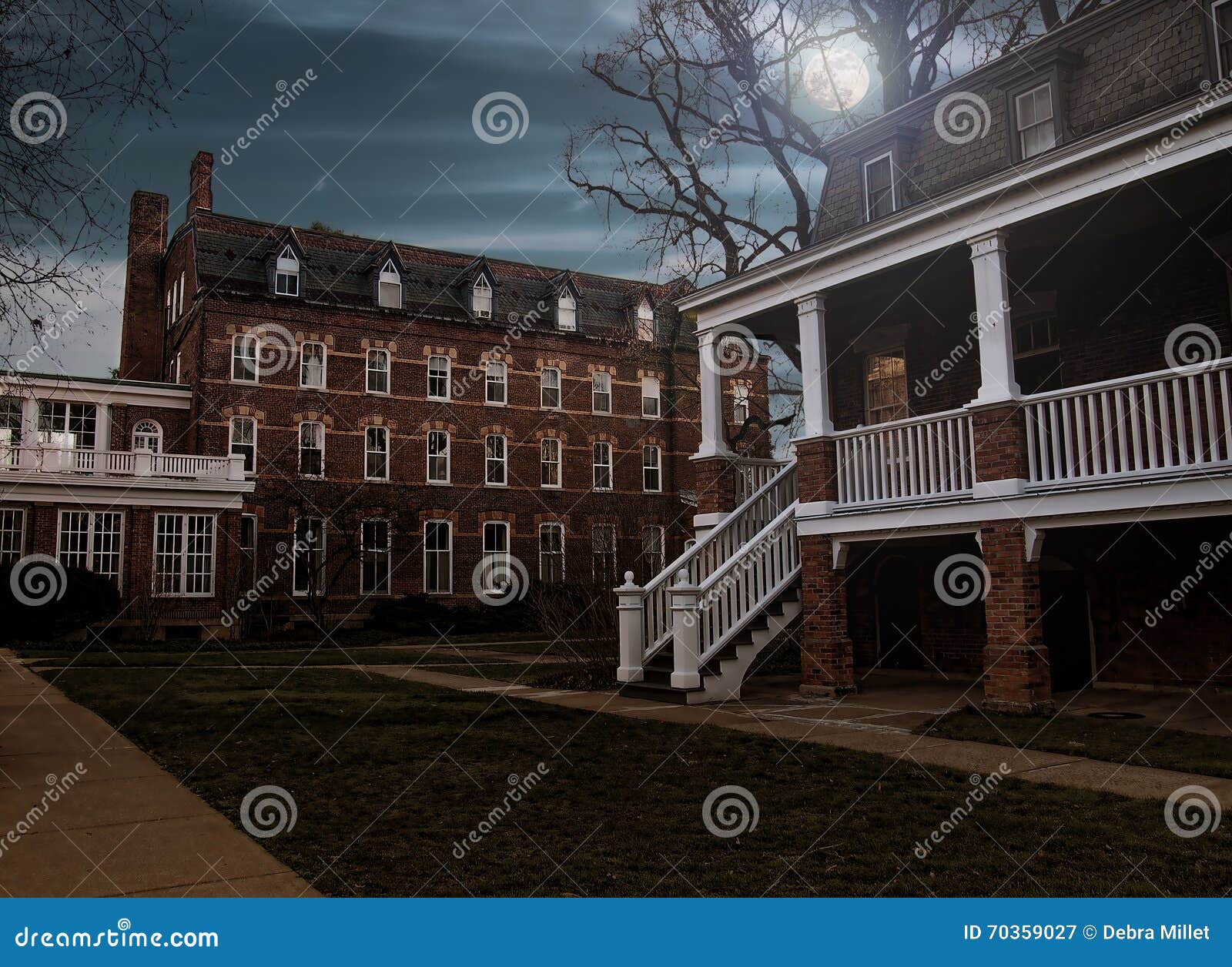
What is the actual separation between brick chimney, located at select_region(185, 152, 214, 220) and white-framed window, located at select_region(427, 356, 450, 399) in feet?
33.0

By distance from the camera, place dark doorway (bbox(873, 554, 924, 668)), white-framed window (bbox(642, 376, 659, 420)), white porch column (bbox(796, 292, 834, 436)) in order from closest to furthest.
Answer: white porch column (bbox(796, 292, 834, 436)) < dark doorway (bbox(873, 554, 924, 668)) < white-framed window (bbox(642, 376, 659, 420))

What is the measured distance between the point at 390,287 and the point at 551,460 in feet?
28.2

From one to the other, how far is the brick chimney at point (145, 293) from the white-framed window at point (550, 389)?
1461cm

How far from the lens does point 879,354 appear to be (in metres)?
15.4

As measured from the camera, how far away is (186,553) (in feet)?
96.9

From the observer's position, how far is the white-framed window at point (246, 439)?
32.3 m

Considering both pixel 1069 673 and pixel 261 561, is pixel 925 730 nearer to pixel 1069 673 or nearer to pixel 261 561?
pixel 1069 673

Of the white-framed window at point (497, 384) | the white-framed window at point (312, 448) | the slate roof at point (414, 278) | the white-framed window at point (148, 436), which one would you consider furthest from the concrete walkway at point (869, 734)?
the white-framed window at point (497, 384)

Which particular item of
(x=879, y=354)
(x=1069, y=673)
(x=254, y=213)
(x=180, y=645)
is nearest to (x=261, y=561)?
(x=180, y=645)

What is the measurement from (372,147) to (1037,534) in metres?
17.5

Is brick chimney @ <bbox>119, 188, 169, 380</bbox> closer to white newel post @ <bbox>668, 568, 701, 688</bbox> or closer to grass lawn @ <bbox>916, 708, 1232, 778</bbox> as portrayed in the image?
white newel post @ <bbox>668, 568, 701, 688</bbox>

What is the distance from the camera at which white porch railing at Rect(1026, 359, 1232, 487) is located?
30.8ft

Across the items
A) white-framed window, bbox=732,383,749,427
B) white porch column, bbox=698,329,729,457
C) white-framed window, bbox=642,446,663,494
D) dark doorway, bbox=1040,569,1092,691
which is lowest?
dark doorway, bbox=1040,569,1092,691

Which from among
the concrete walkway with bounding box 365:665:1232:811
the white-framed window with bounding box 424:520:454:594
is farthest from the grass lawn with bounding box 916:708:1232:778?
the white-framed window with bounding box 424:520:454:594
